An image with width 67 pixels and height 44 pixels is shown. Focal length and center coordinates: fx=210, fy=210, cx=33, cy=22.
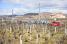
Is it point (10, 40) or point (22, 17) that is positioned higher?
point (22, 17)

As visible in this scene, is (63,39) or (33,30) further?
(33,30)

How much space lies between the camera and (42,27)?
8352 millimetres

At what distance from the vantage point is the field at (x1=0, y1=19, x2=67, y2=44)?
675cm

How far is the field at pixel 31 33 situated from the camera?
6.75 m

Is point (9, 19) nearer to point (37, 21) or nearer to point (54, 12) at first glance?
point (37, 21)

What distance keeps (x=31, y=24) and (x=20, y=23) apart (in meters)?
0.51

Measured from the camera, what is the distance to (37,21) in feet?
27.7

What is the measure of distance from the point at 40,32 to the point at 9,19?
1.60 metres

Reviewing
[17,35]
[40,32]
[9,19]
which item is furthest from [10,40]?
[9,19]

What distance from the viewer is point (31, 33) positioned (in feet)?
24.6

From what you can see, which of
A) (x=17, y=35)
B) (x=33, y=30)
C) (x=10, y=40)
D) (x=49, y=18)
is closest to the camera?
(x=10, y=40)

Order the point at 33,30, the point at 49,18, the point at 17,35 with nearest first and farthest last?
the point at 17,35, the point at 33,30, the point at 49,18

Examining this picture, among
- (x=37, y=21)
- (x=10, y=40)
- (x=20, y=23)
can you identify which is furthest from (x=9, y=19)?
(x=10, y=40)

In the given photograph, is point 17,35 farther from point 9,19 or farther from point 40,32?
point 9,19
